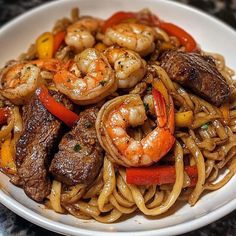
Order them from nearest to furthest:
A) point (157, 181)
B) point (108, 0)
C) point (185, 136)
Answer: point (157, 181), point (185, 136), point (108, 0)

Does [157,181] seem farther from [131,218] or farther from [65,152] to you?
[65,152]

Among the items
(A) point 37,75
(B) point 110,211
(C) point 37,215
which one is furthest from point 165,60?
(C) point 37,215

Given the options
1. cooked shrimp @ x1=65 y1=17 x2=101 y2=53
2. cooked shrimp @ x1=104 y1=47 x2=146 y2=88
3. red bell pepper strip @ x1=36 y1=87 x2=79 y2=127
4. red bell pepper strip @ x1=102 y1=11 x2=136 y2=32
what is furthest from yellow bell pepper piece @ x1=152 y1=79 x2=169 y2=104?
red bell pepper strip @ x1=102 y1=11 x2=136 y2=32

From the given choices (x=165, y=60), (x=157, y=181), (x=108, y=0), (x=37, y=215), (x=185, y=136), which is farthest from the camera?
(x=108, y=0)

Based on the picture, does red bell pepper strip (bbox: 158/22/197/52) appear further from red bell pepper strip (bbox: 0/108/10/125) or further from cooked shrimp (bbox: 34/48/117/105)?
red bell pepper strip (bbox: 0/108/10/125)

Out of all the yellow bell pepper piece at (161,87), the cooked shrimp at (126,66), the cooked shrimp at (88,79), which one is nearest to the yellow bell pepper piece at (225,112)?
the yellow bell pepper piece at (161,87)

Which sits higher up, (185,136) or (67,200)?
(185,136)
